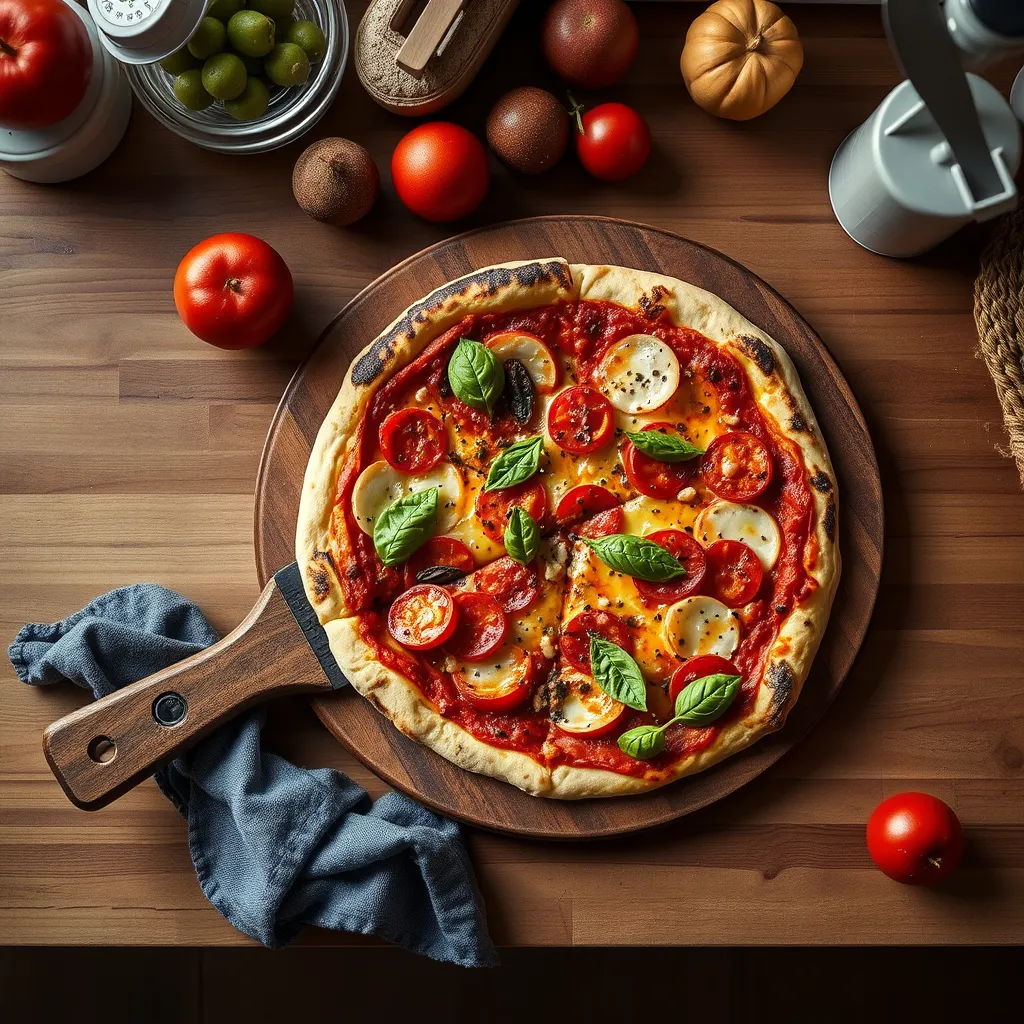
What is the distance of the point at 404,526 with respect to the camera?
3.03 m

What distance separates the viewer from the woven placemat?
3236mm

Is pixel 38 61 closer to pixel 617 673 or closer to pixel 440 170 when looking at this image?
pixel 440 170

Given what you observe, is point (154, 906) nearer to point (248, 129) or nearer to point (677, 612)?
point (677, 612)

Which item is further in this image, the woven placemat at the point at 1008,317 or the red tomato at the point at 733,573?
the woven placemat at the point at 1008,317

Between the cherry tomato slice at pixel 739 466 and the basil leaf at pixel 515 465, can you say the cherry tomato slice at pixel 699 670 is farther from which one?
the basil leaf at pixel 515 465

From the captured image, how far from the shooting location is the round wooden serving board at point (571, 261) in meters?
3.12

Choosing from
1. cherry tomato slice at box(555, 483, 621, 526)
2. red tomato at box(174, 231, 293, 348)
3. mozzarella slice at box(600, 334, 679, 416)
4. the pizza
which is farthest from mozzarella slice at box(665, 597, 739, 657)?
red tomato at box(174, 231, 293, 348)

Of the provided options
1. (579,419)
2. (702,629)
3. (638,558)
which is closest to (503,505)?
(579,419)

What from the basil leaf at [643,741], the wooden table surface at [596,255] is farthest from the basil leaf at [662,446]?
the basil leaf at [643,741]

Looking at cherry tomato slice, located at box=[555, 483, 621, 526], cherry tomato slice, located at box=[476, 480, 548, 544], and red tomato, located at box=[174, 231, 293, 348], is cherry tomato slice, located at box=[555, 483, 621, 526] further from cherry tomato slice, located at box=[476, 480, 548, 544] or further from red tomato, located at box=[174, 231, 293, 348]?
red tomato, located at box=[174, 231, 293, 348]

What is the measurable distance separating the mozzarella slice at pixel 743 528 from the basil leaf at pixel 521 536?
0.53m

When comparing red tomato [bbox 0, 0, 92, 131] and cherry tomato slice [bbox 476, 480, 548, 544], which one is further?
cherry tomato slice [bbox 476, 480, 548, 544]

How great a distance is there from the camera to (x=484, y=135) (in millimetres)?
3408

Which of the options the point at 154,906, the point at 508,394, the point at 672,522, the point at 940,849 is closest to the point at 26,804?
the point at 154,906
